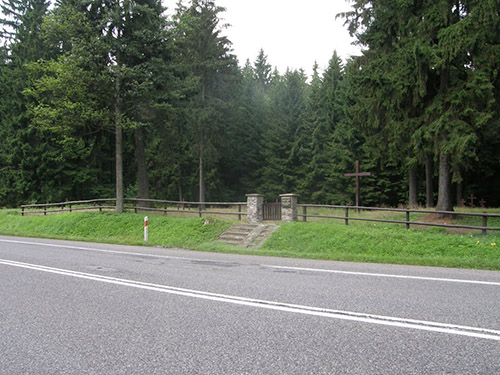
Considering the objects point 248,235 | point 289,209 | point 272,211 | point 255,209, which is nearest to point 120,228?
point 255,209

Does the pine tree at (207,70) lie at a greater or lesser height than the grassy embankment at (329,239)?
greater

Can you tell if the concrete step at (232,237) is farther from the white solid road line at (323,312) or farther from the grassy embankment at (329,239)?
the white solid road line at (323,312)

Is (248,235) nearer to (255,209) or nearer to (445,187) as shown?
(255,209)

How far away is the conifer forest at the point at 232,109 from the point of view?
15.1 m

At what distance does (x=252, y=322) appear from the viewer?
4.33m

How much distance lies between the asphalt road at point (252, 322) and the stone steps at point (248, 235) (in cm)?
576

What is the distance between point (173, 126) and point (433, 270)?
19.8 metres

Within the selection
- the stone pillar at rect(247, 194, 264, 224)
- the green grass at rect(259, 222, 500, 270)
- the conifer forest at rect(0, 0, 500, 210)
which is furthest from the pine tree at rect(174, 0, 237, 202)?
the green grass at rect(259, 222, 500, 270)

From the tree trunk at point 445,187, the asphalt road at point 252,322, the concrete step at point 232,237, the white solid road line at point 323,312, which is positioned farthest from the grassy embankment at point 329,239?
the white solid road line at point 323,312

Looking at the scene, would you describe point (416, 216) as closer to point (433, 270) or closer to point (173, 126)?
point (433, 270)

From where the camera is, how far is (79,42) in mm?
18000

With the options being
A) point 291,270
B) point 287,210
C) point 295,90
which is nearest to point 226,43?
point 295,90

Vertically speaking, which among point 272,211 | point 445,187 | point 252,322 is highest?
point 445,187

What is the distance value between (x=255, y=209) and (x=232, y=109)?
16282mm
